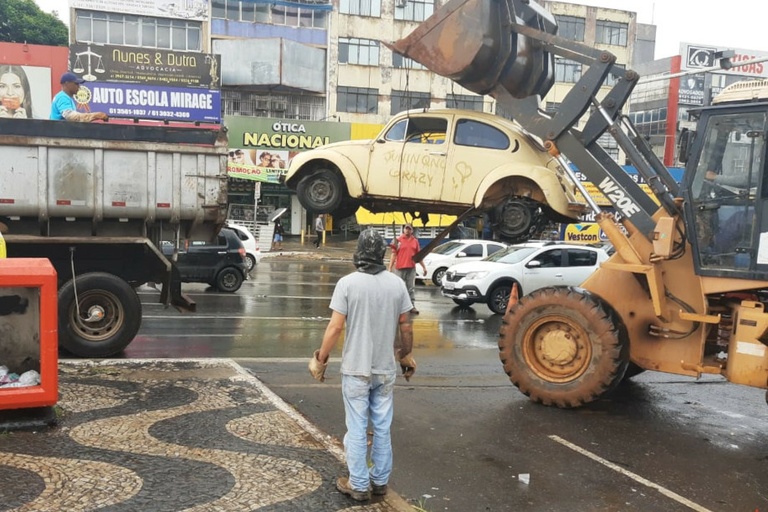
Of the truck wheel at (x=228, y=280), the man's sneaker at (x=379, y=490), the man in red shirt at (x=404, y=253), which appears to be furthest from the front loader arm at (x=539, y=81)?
the truck wheel at (x=228, y=280)

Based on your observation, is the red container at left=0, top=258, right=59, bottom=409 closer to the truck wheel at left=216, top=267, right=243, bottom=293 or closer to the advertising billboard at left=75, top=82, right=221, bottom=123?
the truck wheel at left=216, top=267, right=243, bottom=293

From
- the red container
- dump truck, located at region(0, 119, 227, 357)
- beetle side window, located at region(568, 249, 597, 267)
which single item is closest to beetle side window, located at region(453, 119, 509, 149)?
dump truck, located at region(0, 119, 227, 357)

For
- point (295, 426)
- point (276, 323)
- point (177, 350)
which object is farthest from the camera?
point (276, 323)

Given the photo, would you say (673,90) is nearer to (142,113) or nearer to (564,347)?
(142,113)

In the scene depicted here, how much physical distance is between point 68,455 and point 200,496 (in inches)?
48.6

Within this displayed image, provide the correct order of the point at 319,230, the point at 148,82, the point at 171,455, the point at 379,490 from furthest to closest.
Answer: the point at 148,82 < the point at 319,230 < the point at 171,455 < the point at 379,490

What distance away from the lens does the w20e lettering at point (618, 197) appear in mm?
7066

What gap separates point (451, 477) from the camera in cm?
499

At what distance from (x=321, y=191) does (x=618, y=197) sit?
3909mm

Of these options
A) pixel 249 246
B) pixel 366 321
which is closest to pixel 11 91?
pixel 249 246

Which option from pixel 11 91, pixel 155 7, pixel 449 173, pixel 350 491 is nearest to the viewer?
pixel 350 491

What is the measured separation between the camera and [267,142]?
110ft

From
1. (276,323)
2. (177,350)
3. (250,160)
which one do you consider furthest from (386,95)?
(177,350)

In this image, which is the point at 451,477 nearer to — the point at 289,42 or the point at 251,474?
the point at 251,474
